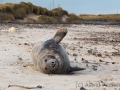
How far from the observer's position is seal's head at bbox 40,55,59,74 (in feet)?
21.6

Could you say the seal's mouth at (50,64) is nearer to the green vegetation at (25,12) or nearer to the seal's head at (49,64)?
the seal's head at (49,64)

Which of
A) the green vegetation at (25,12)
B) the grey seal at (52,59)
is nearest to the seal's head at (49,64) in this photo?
the grey seal at (52,59)

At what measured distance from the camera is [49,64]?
21.7 feet

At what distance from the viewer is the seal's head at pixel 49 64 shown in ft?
21.6

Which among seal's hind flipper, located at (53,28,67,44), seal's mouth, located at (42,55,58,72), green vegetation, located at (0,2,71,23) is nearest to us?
seal's mouth, located at (42,55,58,72)

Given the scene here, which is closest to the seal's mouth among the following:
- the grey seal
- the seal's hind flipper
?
the grey seal

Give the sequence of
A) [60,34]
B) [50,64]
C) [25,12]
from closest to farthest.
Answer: [50,64], [60,34], [25,12]

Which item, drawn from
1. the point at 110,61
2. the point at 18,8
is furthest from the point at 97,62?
the point at 18,8

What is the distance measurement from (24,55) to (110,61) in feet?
7.93

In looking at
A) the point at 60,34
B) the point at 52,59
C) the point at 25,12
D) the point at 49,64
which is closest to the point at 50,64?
the point at 49,64

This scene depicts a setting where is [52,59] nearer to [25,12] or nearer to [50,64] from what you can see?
[50,64]

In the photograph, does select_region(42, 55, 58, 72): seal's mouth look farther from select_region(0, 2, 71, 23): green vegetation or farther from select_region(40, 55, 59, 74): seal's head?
select_region(0, 2, 71, 23): green vegetation

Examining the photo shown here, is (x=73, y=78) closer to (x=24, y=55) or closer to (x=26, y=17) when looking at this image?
(x=24, y=55)

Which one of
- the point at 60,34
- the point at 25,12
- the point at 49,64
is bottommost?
the point at 25,12
